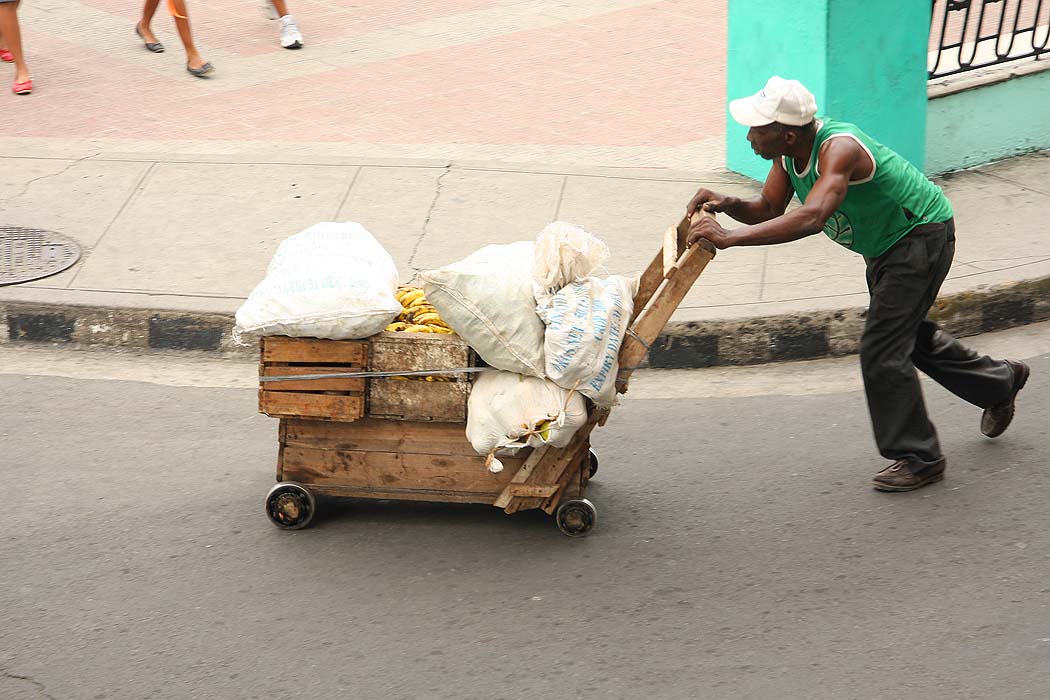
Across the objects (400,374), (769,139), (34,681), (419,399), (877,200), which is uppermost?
(769,139)

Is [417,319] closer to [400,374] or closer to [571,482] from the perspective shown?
[400,374]

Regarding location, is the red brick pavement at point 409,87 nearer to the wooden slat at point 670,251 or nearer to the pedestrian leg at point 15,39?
the pedestrian leg at point 15,39

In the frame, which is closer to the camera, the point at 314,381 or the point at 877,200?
the point at 314,381

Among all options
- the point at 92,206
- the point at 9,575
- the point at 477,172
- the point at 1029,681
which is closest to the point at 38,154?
the point at 92,206

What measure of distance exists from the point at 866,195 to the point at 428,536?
199cm

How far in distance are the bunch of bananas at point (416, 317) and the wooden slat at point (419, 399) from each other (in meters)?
0.21

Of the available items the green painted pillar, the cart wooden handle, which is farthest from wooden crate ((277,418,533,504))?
the green painted pillar

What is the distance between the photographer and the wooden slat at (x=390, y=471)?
15.0ft

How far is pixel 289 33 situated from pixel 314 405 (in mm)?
6794

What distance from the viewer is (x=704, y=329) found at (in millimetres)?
6117

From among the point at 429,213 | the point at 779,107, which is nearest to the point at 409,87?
the point at 429,213

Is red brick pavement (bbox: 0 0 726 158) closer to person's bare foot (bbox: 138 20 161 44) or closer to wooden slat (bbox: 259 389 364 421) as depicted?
person's bare foot (bbox: 138 20 161 44)

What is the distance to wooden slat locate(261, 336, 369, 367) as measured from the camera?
4.46m

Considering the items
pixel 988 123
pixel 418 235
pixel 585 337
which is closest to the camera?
pixel 585 337
